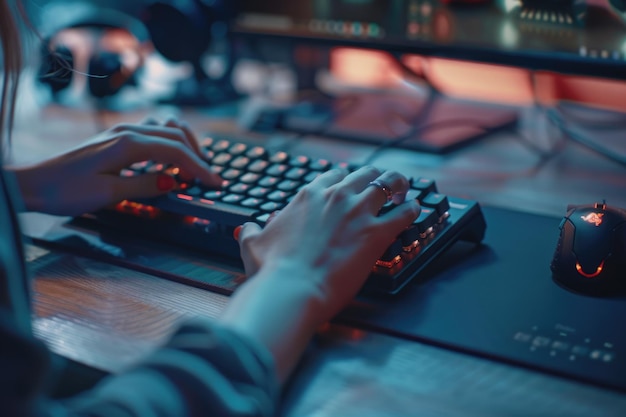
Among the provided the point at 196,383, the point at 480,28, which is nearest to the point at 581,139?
the point at 480,28

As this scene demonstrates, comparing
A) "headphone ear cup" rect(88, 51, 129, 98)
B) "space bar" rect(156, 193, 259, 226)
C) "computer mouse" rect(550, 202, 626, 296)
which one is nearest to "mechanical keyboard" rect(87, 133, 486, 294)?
"space bar" rect(156, 193, 259, 226)

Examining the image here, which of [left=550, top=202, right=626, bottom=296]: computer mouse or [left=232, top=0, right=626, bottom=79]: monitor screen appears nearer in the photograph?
[left=550, top=202, right=626, bottom=296]: computer mouse

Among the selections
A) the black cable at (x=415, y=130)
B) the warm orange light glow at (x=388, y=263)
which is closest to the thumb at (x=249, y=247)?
the warm orange light glow at (x=388, y=263)

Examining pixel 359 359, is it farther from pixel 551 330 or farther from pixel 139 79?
pixel 139 79

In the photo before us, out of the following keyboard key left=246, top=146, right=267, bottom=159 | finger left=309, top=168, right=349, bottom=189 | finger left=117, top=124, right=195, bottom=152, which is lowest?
keyboard key left=246, top=146, right=267, bottom=159

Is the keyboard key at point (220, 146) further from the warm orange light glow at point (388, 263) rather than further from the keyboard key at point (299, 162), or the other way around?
the warm orange light glow at point (388, 263)

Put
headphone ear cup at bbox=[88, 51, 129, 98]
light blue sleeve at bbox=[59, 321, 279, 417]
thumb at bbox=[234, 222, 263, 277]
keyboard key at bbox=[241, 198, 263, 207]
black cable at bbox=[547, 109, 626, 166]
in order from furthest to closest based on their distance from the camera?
headphone ear cup at bbox=[88, 51, 129, 98], black cable at bbox=[547, 109, 626, 166], keyboard key at bbox=[241, 198, 263, 207], thumb at bbox=[234, 222, 263, 277], light blue sleeve at bbox=[59, 321, 279, 417]

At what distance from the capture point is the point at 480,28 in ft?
2.84

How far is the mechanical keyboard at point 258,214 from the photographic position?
0.58m

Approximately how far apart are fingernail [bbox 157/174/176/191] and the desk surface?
4.4 inches

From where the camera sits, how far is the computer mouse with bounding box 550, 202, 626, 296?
548mm

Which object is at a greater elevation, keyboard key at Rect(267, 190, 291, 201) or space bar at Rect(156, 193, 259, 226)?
keyboard key at Rect(267, 190, 291, 201)

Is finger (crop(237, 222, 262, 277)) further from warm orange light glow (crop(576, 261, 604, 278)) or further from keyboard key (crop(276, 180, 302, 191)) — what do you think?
warm orange light glow (crop(576, 261, 604, 278))

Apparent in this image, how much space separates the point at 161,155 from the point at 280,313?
0.32 meters
